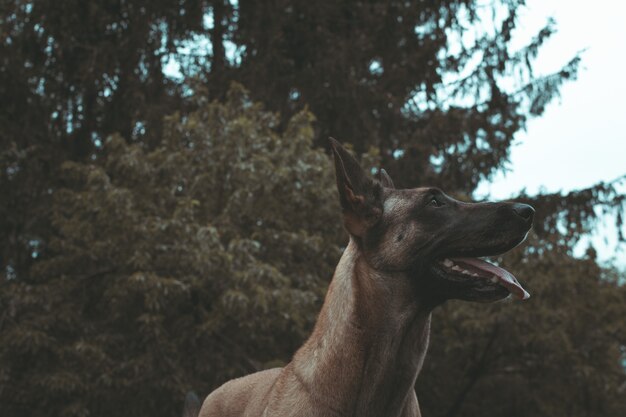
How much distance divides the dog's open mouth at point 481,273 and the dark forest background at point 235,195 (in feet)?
23.2

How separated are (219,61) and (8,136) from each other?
5.80 meters

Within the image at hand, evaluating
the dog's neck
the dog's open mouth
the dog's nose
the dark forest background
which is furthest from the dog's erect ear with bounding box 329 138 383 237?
the dark forest background

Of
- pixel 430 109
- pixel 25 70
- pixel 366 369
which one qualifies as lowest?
pixel 366 369

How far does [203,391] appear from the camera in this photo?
1302cm

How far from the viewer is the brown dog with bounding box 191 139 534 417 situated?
4660 mm

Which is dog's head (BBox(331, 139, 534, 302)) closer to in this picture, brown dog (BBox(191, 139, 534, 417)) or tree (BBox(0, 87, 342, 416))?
brown dog (BBox(191, 139, 534, 417))

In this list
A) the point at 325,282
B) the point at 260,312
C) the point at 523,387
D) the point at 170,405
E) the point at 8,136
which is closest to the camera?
the point at 260,312

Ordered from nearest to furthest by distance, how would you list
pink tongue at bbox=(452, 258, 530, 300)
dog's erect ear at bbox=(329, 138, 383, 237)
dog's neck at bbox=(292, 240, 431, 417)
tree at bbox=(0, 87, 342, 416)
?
1. pink tongue at bbox=(452, 258, 530, 300)
2. dog's neck at bbox=(292, 240, 431, 417)
3. dog's erect ear at bbox=(329, 138, 383, 237)
4. tree at bbox=(0, 87, 342, 416)

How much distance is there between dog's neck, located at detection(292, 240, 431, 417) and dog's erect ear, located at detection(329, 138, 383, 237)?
0.29 metres

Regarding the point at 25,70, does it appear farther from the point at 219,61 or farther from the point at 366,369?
the point at 366,369

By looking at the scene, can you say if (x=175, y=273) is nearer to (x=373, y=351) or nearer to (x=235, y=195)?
(x=235, y=195)

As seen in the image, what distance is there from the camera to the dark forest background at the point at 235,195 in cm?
1287

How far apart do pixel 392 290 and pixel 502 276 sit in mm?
606

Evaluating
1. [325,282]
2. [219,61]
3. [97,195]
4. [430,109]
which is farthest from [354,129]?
[97,195]
